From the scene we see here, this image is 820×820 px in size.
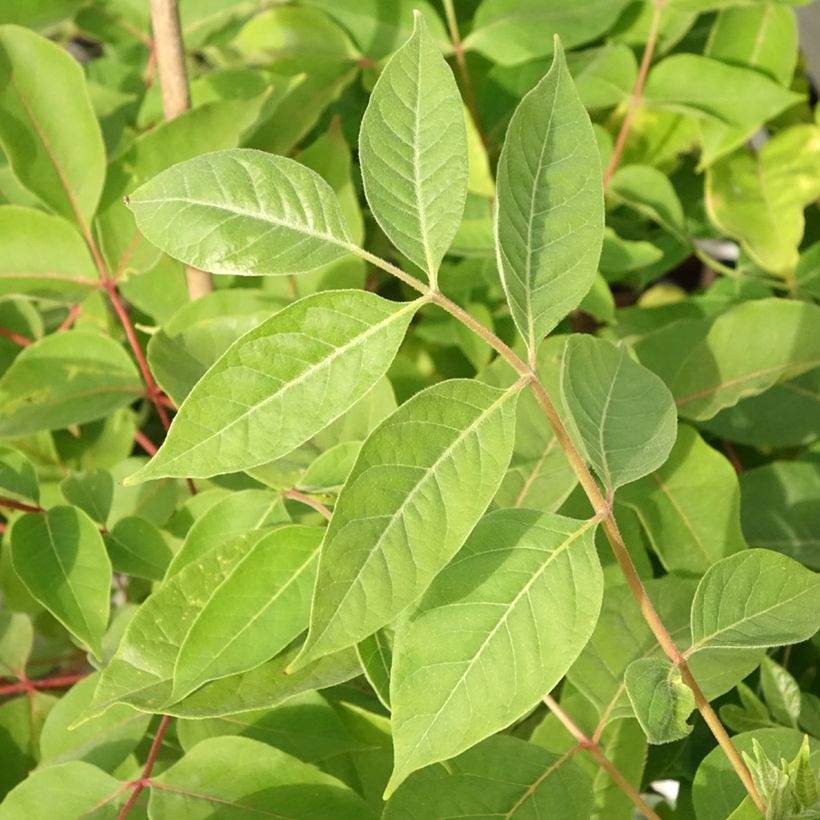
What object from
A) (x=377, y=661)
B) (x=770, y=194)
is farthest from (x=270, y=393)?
(x=770, y=194)

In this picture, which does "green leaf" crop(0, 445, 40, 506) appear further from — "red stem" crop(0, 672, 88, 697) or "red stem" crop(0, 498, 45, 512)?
"red stem" crop(0, 672, 88, 697)

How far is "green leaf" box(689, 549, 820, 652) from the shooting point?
43cm

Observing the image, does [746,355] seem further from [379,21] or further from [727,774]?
[379,21]

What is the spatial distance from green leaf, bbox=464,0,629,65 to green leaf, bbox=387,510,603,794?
1.63ft

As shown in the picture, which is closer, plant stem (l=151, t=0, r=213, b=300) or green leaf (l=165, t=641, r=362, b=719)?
green leaf (l=165, t=641, r=362, b=719)

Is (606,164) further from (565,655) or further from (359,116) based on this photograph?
(565,655)

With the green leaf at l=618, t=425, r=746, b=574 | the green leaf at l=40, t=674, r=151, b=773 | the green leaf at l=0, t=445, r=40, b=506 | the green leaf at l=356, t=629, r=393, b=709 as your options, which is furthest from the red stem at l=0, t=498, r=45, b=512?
the green leaf at l=618, t=425, r=746, b=574

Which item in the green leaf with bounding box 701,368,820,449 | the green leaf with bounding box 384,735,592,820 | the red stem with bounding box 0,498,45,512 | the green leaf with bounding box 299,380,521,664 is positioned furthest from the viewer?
the green leaf with bounding box 701,368,820,449

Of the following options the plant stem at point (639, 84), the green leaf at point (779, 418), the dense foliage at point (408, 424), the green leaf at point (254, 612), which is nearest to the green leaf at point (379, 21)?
the dense foliage at point (408, 424)

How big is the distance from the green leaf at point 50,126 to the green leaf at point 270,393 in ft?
1.04

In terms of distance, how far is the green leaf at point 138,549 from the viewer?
591 mm

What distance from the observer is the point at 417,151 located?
1.33 ft

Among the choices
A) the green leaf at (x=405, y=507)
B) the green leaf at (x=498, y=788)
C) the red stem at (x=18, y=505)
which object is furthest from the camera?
the red stem at (x=18, y=505)

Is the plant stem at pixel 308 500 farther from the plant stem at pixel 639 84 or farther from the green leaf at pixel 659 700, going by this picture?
the plant stem at pixel 639 84
